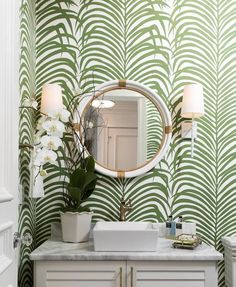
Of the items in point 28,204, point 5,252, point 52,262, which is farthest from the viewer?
point 28,204

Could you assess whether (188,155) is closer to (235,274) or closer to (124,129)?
(124,129)

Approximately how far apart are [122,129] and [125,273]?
0.96 m

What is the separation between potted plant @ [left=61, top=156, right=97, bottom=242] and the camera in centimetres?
219

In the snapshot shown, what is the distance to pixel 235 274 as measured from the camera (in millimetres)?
2252

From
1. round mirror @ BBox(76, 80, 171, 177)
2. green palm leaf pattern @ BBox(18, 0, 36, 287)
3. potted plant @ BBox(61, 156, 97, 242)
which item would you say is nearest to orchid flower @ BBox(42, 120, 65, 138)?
green palm leaf pattern @ BBox(18, 0, 36, 287)

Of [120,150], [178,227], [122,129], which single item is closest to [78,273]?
[178,227]

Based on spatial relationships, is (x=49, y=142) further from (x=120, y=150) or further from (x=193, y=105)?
(x=193, y=105)

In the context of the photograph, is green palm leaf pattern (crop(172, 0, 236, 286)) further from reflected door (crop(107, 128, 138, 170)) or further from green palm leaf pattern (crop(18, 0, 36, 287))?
green palm leaf pattern (crop(18, 0, 36, 287))

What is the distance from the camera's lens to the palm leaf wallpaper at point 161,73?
251 centimetres

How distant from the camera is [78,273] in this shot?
1.97 meters

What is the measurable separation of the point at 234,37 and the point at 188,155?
908mm

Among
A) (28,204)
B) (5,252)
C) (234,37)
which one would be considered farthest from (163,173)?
(5,252)

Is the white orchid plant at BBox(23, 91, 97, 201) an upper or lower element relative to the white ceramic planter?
upper

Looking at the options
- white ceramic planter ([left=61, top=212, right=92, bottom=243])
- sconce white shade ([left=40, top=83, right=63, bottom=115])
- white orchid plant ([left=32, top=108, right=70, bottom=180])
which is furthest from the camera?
sconce white shade ([left=40, top=83, right=63, bottom=115])
